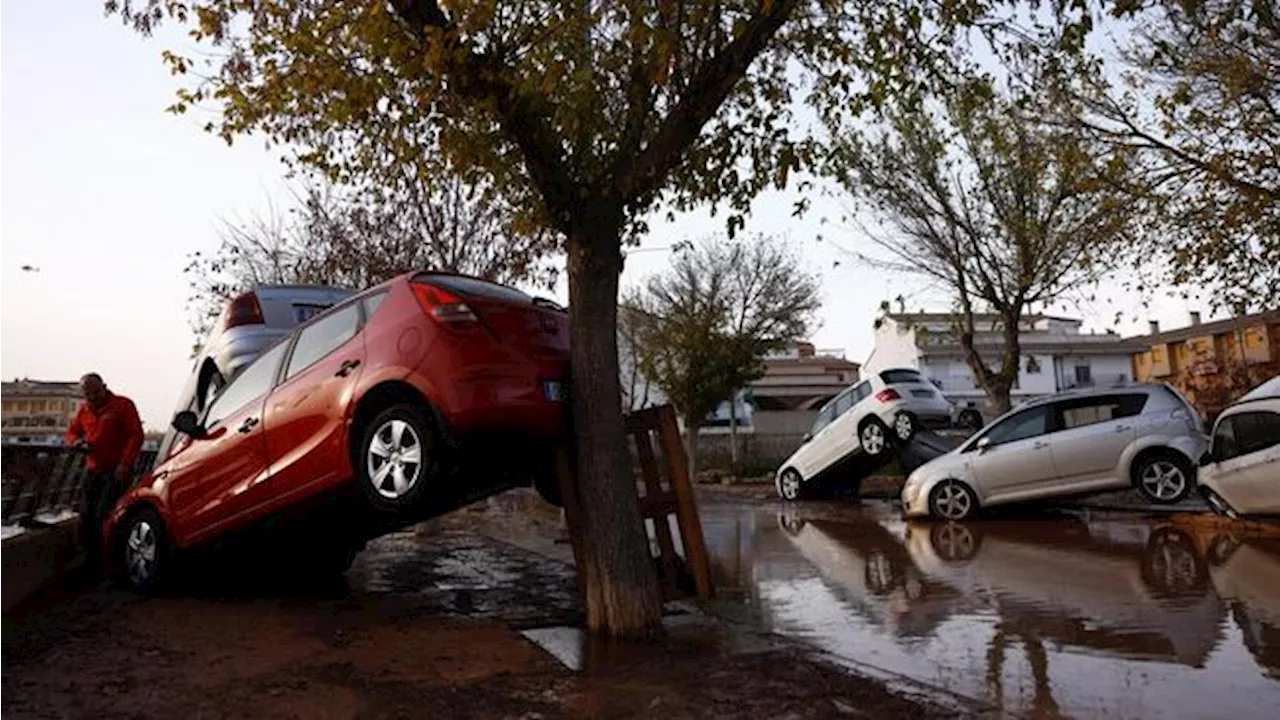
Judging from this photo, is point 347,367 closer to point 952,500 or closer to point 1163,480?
point 952,500

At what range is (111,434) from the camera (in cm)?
1040

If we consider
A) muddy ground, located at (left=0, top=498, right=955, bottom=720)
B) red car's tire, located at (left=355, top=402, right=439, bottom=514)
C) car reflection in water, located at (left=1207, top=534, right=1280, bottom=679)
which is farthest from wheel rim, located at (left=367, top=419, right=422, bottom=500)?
car reflection in water, located at (left=1207, top=534, right=1280, bottom=679)

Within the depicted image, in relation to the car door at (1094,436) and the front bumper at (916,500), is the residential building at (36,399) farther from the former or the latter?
the car door at (1094,436)

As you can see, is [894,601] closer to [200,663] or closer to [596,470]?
[596,470]

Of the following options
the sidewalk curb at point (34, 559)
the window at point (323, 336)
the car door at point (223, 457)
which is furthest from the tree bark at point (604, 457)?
the sidewalk curb at point (34, 559)

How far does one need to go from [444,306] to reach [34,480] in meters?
6.38

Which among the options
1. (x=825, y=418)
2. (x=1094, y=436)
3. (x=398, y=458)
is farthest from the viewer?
(x=825, y=418)

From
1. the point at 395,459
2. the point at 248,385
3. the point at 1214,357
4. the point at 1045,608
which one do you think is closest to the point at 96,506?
the point at 248,385

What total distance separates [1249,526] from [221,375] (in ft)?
37.1

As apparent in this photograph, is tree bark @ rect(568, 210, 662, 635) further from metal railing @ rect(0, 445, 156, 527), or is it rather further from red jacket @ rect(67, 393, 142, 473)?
metal railing @ rect(0, 445, 156, 527)

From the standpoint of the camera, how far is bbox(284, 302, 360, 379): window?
7477mm

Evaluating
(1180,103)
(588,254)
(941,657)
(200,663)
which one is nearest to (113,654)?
(200,663)

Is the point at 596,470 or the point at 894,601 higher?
the point at 596,470

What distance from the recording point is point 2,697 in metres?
5.64
